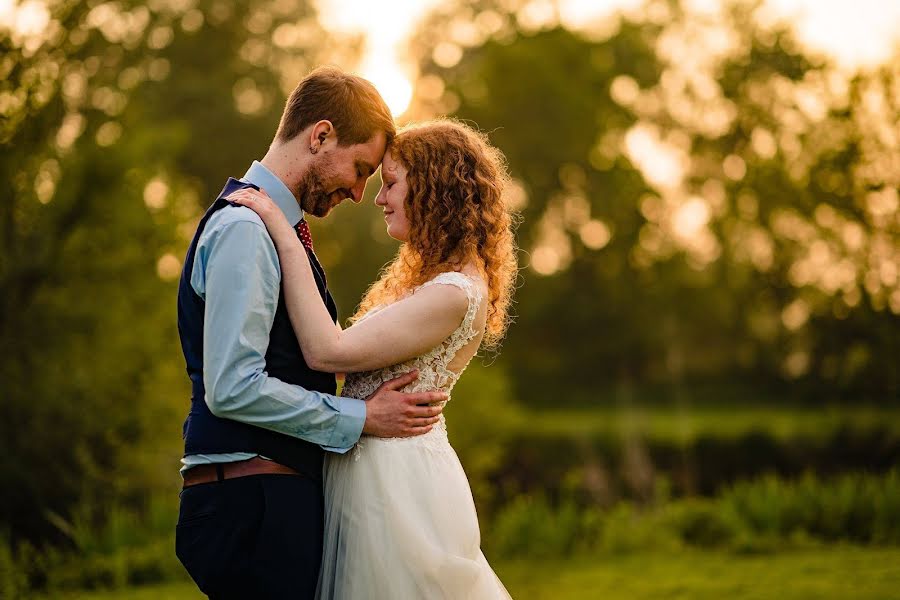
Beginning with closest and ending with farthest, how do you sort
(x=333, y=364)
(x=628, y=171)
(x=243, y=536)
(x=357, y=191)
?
(x=243, y=536)
(x=333, y=364)
(x=357, y=191)
(x=628, y=171)

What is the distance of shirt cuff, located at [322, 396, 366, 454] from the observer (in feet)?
10.7

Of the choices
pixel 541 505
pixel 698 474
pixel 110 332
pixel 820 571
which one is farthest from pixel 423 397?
pixel 698 474

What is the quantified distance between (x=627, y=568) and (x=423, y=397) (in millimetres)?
6579

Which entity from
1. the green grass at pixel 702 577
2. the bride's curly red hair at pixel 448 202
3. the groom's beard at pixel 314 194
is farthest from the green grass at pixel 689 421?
the groom's beard at pixel 314 194

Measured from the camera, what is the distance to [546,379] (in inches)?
1293

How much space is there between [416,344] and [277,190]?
0.70m

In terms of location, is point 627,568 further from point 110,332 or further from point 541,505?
point 110,332

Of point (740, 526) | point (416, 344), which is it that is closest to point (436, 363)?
point (416, 344)

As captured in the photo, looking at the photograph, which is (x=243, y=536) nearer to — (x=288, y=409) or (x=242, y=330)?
(x=288, y=409)

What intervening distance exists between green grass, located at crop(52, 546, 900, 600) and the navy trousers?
17.3 feet

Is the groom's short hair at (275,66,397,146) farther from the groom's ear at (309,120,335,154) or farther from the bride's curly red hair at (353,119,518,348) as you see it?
the bride's curly red hair at (353,119,518,348)

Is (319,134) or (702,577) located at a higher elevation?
(319,134)

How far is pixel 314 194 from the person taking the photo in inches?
135

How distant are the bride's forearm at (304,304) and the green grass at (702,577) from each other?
18.1ft
